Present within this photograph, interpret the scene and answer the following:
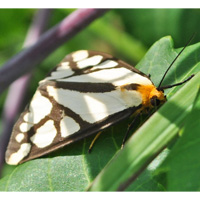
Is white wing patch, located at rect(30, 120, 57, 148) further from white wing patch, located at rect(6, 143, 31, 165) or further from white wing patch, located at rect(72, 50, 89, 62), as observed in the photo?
white wing patch, located at rect(72, 50, 89, 62)

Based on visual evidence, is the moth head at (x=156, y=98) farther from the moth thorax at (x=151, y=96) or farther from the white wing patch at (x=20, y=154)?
the white wing patch at (x=20, y=154)

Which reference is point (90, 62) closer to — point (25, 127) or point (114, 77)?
point (114, 77)

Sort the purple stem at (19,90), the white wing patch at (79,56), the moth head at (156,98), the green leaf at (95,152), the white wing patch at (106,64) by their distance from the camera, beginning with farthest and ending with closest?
the purple stem at (19,90), the white wing patch at (79,56), the white wing patch at (106,64), the moth head at (156,98), the green leaf at (95,152)

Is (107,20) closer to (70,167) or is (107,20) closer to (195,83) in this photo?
(70,167)

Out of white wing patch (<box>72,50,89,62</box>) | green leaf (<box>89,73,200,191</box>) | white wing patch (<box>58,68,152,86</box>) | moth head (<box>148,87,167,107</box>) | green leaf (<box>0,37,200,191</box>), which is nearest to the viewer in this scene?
green leaf (<box>89,73,200,191</box>)

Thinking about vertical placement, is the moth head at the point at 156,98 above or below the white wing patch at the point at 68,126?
above

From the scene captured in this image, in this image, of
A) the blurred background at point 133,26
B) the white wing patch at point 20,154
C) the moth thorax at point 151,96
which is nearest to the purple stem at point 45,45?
the white wing patch at point 20,154

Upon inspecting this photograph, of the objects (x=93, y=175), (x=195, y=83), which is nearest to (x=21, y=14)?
(x=93, y=175)

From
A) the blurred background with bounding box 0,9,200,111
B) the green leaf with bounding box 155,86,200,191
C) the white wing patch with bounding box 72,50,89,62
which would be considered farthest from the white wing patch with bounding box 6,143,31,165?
the blurred background with bounding box 0,9,200,111
